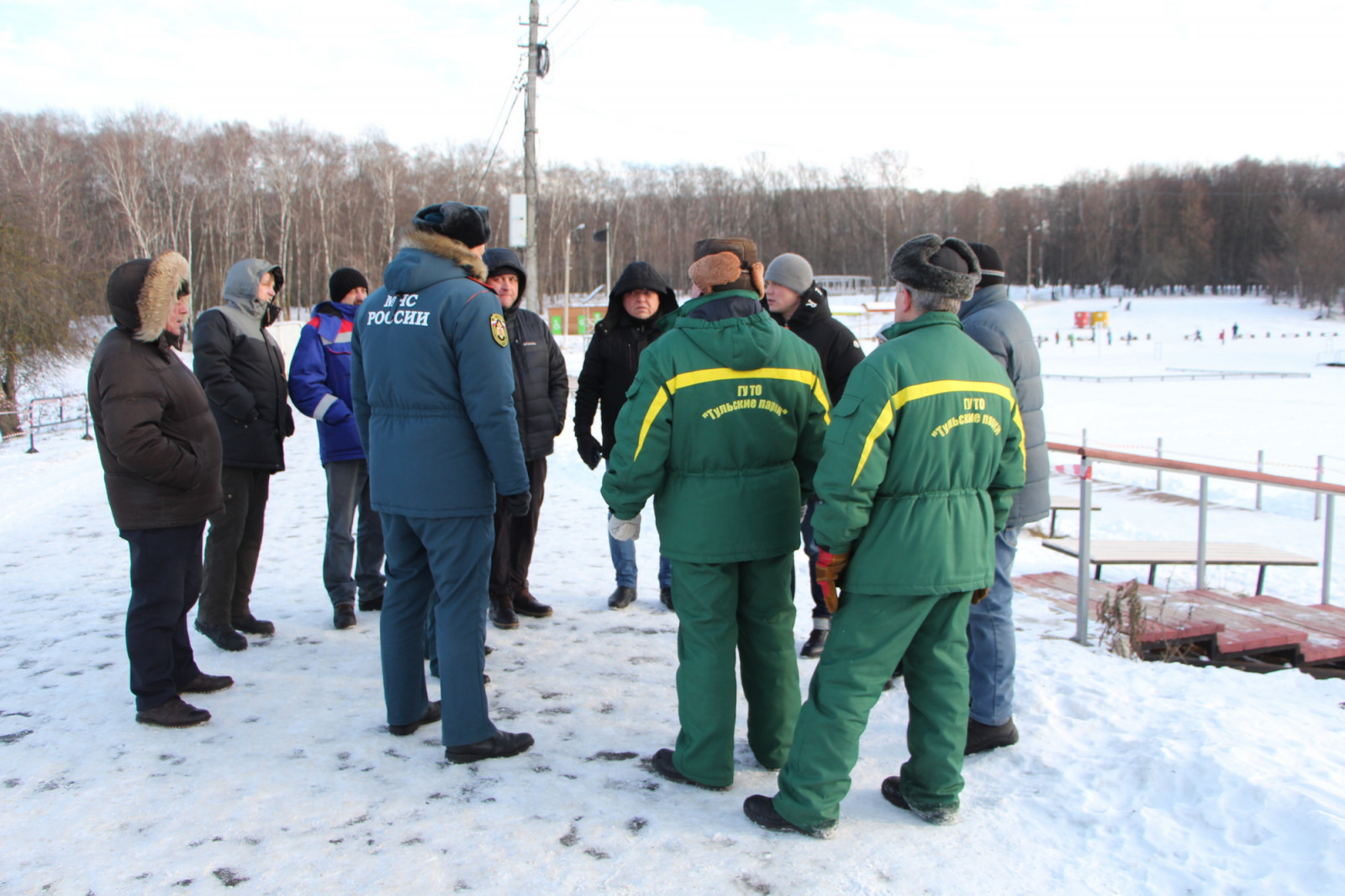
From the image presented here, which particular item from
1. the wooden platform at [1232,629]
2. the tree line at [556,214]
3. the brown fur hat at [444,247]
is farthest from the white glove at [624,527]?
the tree line at [556,214]

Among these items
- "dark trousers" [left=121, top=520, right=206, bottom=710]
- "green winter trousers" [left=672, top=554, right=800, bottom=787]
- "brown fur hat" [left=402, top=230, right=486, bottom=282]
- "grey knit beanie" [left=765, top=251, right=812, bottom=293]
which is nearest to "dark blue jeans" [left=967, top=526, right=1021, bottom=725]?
"green winter trousers" [left=672, top=554, right=800, bottom=787]

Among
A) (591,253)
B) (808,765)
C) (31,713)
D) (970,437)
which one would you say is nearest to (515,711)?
(808,765)

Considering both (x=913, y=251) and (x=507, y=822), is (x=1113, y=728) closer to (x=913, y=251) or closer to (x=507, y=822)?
(x=913, y=251)

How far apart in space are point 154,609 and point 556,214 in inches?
2593

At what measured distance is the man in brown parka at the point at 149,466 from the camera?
3.43 meters

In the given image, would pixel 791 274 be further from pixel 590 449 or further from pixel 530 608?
pixel 530 608

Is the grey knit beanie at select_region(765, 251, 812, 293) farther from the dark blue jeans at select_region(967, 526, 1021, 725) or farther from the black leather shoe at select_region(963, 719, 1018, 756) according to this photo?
the black leather shoe at select_region(963, 719, 1018, 756)

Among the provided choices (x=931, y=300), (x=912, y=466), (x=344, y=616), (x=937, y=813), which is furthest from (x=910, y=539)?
(x=344, y=616)

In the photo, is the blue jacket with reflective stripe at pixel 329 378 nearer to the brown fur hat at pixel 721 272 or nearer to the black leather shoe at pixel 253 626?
the black leather shoe at pixel 253 626

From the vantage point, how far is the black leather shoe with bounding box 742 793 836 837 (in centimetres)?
267

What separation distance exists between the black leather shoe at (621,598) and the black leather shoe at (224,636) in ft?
6.42

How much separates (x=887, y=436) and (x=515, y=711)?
2051 mm

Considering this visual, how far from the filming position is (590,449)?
16.2ft

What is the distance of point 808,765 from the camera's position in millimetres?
2650
